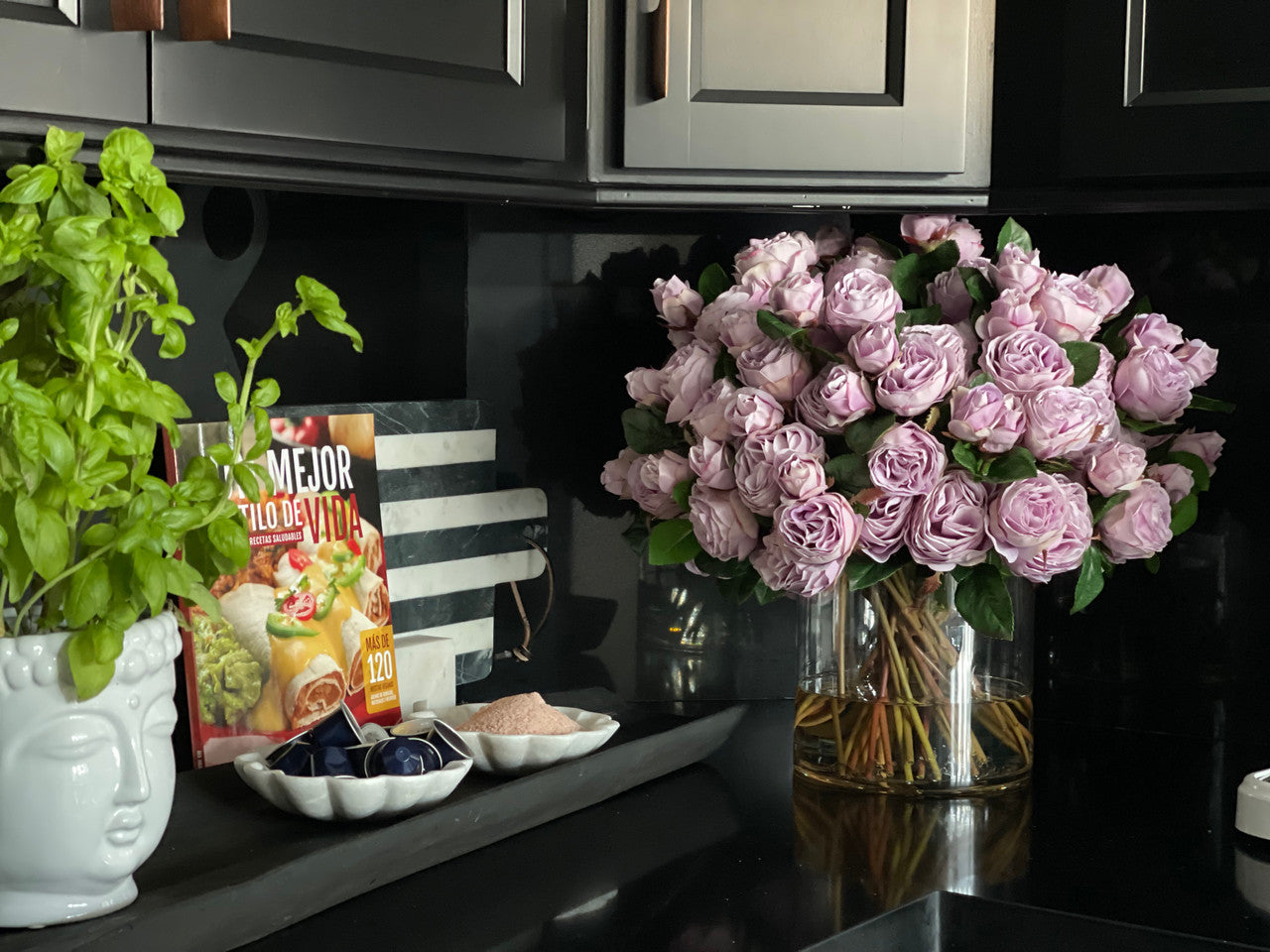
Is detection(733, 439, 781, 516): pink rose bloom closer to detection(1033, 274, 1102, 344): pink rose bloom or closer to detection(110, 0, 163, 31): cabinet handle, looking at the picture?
detection(1033, 274, 1102, 344): pink rose bloom

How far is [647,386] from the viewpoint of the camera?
4.33 ft

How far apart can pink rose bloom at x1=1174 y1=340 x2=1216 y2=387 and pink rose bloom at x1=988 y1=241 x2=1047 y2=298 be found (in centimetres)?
21

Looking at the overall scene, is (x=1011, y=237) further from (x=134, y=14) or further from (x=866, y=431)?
(x=134, y=14)

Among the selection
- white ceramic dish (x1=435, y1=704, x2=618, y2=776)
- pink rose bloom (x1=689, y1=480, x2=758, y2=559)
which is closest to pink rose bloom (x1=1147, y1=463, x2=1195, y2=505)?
pink rose bloom (x1=689, y1=480, x2=758, y2=559)

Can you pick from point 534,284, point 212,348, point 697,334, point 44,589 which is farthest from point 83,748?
point 534,284

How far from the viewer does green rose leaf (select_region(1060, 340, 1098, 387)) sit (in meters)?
1.18

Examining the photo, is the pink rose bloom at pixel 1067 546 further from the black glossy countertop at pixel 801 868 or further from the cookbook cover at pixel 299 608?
the cookbook cover at pixel 299 608

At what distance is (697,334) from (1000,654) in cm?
42

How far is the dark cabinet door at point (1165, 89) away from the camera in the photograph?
118cm

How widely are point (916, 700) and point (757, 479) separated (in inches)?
11.2

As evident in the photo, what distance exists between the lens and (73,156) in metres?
0.88

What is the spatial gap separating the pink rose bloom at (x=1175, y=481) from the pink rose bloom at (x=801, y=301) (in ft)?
1.34

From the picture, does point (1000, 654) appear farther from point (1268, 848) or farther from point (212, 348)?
point (212, 348)

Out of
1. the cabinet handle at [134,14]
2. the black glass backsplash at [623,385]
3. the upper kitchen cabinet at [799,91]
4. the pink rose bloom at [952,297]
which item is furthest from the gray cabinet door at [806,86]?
the cabinet handle at [134,14]
